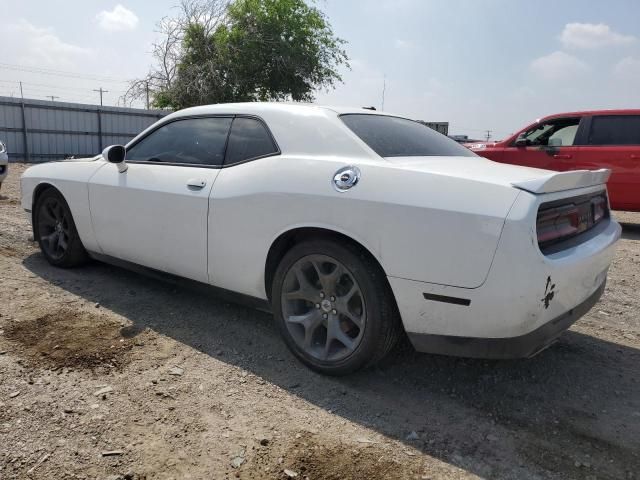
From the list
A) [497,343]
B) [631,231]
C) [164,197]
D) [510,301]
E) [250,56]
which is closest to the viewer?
[510,301]

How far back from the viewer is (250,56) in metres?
24.7

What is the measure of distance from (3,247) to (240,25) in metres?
22.5

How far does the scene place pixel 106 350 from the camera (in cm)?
311

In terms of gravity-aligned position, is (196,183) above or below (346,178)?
below

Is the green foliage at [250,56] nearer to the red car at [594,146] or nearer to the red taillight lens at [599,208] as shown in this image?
the red car at [594,146]

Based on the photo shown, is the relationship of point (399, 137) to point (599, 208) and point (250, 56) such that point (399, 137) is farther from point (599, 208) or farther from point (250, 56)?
point (250, 56)

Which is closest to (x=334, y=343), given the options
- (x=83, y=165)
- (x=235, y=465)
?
(x=235, y=465)

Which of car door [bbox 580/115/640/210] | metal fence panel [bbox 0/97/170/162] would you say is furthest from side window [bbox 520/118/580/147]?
metal fence panel [bbox 0/97/170/162]

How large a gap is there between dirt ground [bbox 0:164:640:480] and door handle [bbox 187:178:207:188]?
95 centimetres

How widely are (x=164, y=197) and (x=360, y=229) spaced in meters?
1.57

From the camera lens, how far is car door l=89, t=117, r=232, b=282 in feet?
11.1

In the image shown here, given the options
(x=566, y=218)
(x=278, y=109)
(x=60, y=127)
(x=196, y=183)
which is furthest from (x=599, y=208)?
(x=60, y=127)

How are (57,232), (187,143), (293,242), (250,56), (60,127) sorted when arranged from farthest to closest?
(250,56)
(60,127)
(57,232)
(187,143)
(293,242)

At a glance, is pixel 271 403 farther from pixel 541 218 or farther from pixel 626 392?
pixel 626 392
